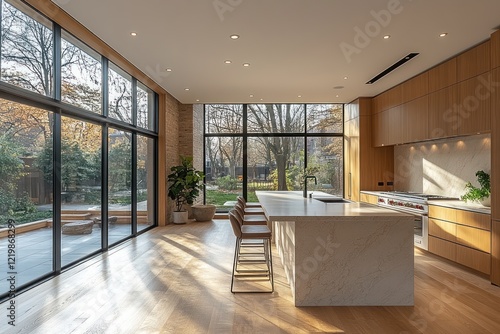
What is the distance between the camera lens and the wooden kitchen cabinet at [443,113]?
15.7 ft

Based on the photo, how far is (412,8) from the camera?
344 cm

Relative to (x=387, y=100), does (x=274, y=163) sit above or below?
below

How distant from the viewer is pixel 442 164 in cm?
573

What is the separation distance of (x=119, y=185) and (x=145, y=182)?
1.24 metres

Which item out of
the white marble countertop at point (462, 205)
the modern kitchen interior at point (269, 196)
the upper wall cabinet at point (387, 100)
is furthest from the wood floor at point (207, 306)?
the upper wall cabinet at point (387, 100)

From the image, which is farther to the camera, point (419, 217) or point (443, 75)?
point (419, 217)

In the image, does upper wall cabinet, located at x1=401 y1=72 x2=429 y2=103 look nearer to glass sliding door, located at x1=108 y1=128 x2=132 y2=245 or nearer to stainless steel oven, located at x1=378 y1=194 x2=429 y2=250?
stainless steel oven, located at x1=378 y1=194 x2=429 y2=250

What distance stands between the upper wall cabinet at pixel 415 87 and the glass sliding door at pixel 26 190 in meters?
5.61

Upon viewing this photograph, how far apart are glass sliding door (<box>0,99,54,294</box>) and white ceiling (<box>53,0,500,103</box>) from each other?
1322 millimetres

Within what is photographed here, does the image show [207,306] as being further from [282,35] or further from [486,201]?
[486,201]
